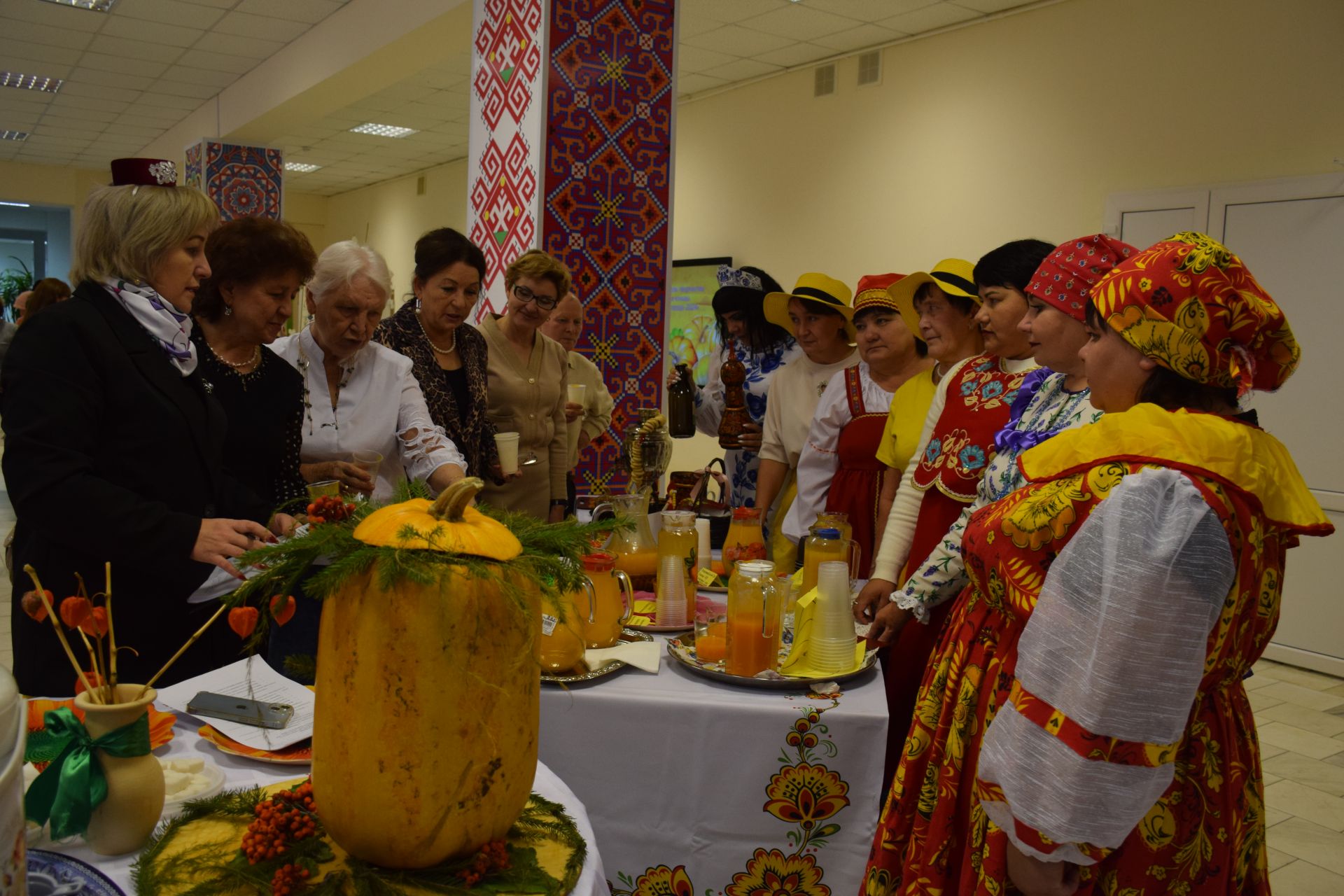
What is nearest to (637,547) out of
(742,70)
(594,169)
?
(594,169)

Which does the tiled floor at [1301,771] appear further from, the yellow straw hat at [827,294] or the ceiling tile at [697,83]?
the ceiling tile at [697,83]

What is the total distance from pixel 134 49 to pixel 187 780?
9.15 meters

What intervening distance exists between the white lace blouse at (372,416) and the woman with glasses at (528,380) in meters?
0.68

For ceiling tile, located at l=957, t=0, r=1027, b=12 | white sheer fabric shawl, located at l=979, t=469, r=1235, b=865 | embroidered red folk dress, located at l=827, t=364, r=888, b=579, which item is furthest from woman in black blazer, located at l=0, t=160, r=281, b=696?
ceiling tile, located at l=957, t=0, r=1027, b=12

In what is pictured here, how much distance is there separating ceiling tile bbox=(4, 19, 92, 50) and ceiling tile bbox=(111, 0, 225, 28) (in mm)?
754

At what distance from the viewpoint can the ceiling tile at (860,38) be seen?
689 cm

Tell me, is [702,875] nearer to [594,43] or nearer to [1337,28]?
[594,43]

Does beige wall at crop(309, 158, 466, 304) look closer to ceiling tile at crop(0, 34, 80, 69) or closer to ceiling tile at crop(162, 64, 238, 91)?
ceiling tile at crop(162, 64, 238, 91)

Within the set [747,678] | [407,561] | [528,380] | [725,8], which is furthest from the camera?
[725,8]

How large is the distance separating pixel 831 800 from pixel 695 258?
299 inches

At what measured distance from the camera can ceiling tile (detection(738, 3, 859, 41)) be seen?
Result: 6566 mm

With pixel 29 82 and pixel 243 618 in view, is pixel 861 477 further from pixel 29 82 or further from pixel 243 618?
pixel 29 82

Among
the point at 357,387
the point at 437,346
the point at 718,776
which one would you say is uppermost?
the point at 437,346

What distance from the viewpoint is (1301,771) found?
12.8 feet
